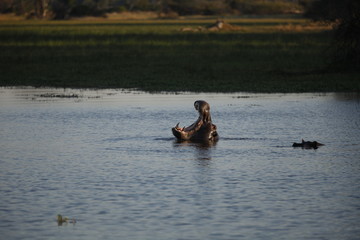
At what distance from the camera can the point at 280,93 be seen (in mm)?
29172

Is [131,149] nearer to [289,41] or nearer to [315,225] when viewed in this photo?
[315,225]

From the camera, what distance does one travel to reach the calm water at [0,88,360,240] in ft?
34.6

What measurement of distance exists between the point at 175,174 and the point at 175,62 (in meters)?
28.1

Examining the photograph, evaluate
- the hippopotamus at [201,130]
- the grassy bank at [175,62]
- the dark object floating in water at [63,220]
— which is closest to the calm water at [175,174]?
the dark object floating in water at [63,220]

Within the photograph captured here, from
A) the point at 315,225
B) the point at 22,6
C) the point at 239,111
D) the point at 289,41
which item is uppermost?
the point at 22,6

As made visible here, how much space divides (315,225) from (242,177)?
127 inches

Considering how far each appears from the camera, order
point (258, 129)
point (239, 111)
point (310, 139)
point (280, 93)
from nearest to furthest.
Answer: point (310, 139), point (258, 129), point (239, 111), point (280, 93)

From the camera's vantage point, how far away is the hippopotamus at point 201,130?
1758cm

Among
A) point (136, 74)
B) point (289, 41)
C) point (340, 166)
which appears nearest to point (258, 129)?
point (340, 166)

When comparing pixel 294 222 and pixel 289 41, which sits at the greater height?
pixel 289 41

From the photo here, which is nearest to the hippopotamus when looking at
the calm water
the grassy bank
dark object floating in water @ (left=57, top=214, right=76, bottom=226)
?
the calm water

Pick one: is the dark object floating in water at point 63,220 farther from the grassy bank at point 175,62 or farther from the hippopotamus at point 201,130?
the grassy bank at point 175,62

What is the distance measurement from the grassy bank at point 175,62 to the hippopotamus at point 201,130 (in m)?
12.3

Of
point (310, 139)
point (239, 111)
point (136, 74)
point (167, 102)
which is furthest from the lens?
point (136, 74)
